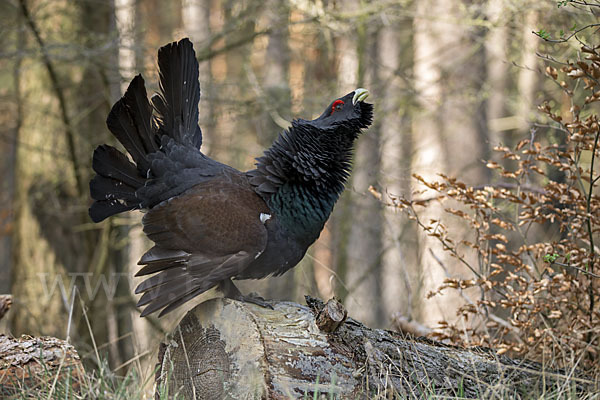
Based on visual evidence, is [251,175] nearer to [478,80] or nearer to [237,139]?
[478,80]

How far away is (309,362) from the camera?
2.94 metres

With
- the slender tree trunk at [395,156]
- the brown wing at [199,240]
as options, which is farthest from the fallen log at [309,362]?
the slender tree trunk at [395,156]

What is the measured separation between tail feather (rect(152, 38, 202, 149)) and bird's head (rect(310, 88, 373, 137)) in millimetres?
934

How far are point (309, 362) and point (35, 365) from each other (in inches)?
59.6

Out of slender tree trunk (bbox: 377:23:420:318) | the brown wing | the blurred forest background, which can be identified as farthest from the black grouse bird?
slender tree trunk (bbox: 377:23:420:318)

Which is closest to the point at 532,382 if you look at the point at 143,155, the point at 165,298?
the point at 165,298

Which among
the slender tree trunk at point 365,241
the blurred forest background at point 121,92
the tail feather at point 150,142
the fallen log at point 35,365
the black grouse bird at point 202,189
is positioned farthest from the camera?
the slender tree trunk at point 365,241

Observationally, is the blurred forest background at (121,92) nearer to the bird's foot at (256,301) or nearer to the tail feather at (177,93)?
the tail feather at (177,93)

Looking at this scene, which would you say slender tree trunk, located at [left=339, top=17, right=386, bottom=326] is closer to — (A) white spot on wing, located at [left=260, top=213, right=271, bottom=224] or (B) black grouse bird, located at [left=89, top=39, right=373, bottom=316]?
(B) black grouse bird, located at [left=89, top=39, right=373, bottom=316]

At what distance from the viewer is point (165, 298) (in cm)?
325

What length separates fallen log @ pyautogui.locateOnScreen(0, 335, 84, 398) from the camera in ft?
10.1

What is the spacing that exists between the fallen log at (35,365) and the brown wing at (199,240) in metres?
0.50

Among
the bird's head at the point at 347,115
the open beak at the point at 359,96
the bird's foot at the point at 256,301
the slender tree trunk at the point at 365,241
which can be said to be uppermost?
the open beak at the point at 359,96

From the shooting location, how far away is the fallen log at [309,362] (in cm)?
291
